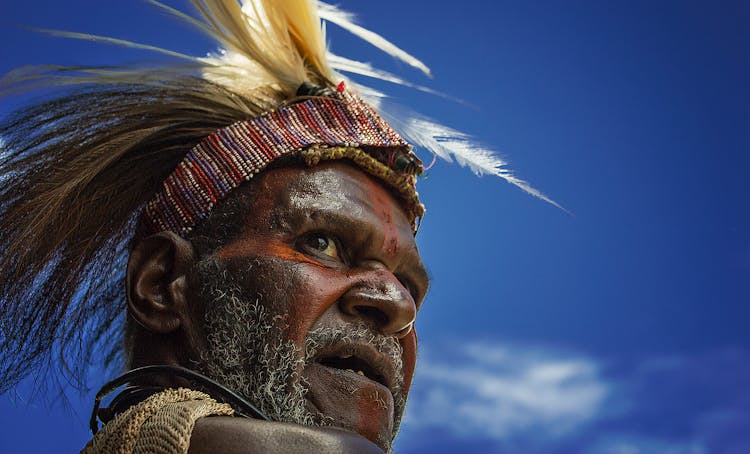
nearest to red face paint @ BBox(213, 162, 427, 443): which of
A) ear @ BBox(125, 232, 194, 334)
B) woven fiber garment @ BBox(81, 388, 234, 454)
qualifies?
ear @ BBox(125, 232, 194, 334)

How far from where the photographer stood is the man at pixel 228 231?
2.31m

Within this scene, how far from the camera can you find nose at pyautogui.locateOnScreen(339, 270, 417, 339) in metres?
2.44

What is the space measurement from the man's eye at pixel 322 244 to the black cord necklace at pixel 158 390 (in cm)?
52

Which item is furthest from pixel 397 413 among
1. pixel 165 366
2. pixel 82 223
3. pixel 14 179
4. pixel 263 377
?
pixel 14 179

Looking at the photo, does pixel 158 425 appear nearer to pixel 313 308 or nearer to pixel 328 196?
pixel 313 308

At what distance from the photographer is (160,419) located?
6.08ft

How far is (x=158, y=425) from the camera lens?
184 cm

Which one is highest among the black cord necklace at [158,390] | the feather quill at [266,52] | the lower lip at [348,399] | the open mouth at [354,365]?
the feather quill at [266,52]

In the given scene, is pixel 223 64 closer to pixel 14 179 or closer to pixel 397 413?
pixel 14 179

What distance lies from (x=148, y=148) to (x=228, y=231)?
1.81 ft

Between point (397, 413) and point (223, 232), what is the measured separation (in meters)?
0.76

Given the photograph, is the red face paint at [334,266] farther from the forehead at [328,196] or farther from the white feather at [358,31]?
the white feather at [358,31]

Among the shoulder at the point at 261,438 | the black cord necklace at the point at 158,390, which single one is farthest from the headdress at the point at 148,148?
the shoulder at the point at 261,438

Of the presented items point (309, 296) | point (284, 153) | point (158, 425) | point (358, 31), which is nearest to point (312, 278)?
point (309, 296)
